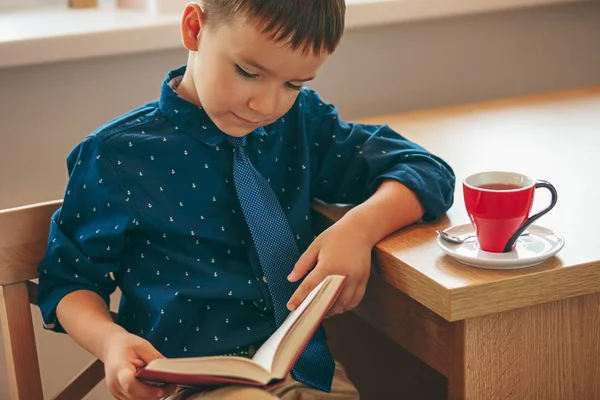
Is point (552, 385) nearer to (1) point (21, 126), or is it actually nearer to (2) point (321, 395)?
(2) point (321, 395)

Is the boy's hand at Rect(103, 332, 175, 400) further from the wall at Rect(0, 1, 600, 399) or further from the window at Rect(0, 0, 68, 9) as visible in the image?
the window at Rect(0, 0, 68, 9)

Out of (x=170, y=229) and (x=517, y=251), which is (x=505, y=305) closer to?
(x=517, y=251)

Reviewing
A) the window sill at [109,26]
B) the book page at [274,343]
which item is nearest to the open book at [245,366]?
the book page at [274,343]

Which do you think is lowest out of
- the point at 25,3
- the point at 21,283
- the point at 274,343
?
the point at 21,283

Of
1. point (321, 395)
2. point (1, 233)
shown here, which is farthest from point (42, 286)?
point (321, 395)

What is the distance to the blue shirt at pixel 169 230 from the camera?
3.63ft

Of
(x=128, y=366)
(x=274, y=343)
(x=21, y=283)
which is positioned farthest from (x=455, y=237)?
(x=21, y=283)

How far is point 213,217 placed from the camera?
45.5 inches

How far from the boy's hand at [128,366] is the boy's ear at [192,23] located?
0.38 metres

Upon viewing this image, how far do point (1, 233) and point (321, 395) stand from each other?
48cm

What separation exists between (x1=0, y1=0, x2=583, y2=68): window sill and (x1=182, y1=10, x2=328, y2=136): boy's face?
43 centimetres

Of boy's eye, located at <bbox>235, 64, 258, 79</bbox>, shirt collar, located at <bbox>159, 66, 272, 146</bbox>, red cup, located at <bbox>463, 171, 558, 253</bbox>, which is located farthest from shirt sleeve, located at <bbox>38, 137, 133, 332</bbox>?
red cup, located at <bbox>463, 171, 558, 253</bbox>

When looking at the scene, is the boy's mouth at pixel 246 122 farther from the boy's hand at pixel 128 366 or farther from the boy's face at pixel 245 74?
the boy's hand at pixel 128 366

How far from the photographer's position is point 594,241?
1.04 meters
